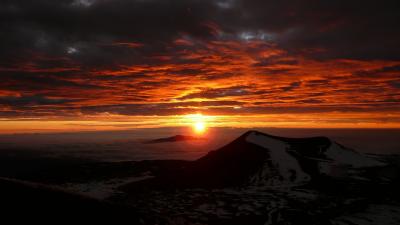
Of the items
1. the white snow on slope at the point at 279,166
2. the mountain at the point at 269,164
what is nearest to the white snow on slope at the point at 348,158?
the mountain at the point at 269,164

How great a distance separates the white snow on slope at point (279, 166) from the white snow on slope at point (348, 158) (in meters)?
8.95

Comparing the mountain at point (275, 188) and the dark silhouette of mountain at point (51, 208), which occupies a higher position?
the dark silhouette of mountain at point (51, 208)

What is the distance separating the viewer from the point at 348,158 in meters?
65.5

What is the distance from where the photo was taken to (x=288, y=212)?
3656 centimetres

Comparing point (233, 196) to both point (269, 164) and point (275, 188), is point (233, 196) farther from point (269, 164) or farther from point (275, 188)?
point (269, 164)

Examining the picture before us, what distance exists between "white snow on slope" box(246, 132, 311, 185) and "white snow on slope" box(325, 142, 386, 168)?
352 inches

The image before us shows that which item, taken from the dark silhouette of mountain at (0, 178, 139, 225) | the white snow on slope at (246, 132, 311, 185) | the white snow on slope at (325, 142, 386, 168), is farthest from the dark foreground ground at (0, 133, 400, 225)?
the white snow on slope at (325, 142, 386, 168)

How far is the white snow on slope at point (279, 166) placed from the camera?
176 ft

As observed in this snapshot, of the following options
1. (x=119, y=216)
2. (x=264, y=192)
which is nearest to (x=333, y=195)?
(x=264, y=192)

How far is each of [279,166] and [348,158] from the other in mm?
17263

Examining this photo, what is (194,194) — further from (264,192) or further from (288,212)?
(288,212)

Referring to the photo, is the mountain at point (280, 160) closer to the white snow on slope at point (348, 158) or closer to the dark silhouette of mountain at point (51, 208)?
the white snow on slope at point (348, 158)

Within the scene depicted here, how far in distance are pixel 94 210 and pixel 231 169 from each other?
148 ft

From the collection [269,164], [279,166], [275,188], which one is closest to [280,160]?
[279,166]
